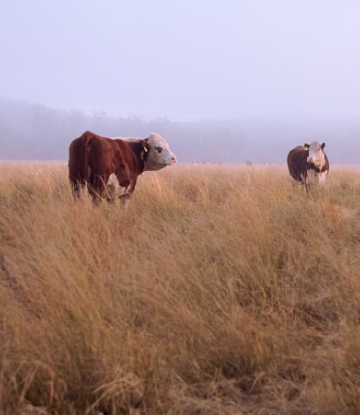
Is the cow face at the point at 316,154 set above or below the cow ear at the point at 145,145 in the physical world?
below

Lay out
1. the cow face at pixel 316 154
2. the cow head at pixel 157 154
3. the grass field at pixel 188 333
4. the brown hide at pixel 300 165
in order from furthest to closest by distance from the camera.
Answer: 1. the brown hide at pixel 300 165
2. the cow face at pixel 316 154
3. the cow head at pixel 157 154
4. the grass field at pixel 188 333

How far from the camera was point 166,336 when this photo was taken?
2252mm

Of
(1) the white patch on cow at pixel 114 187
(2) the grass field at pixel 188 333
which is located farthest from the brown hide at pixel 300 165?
(2) the grass field at pixel 188 333

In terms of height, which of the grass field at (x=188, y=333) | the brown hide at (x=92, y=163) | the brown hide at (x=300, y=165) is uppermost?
the brown hide at (x=92, y=163)

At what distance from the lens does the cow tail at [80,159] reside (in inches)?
200

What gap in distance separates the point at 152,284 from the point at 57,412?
1088 mm

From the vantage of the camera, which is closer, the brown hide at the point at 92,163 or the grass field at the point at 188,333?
the grass field at the point at 188,333

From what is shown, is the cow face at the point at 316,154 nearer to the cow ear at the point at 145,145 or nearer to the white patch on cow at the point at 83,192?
the cow ear at the point at 145,145

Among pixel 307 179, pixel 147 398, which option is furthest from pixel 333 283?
pixel 307 179

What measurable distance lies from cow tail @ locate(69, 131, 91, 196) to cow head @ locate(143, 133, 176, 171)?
1.60 m

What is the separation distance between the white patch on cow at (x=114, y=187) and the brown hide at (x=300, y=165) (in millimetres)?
5019

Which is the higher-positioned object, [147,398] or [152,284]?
[152,284]

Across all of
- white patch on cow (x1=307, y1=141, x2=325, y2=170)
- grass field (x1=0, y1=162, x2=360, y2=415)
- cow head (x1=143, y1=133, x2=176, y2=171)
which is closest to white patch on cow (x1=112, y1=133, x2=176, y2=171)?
cow head (x1=143, y1=133, x2=176, y2=171)

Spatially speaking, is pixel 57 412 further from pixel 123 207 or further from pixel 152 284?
pixel 123 207
